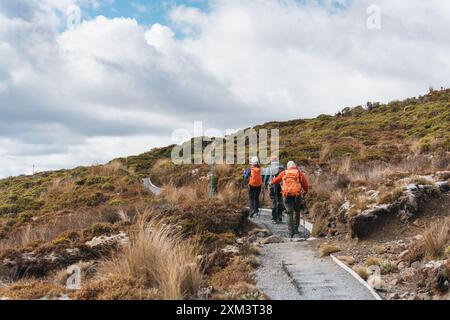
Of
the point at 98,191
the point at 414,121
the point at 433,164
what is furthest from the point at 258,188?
the point at 414,121

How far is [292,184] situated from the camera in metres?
12.9

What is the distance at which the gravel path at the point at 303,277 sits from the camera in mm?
7898

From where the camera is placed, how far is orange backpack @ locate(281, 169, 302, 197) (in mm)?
12883

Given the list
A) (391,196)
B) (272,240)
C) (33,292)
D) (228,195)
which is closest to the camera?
(33,292)

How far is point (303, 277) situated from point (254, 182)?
6.49 metres

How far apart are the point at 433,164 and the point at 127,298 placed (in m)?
12.9

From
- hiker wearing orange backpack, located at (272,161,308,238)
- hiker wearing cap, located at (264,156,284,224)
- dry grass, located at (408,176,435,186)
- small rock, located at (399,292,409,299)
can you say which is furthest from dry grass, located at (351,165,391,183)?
small rock, located at (399,292,409,299)

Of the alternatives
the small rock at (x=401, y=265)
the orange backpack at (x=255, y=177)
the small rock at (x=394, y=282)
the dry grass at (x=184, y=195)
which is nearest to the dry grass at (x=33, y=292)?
the small rock at (x=394, y=282)

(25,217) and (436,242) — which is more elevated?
(436,242)

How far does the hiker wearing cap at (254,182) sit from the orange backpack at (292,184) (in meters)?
2.25

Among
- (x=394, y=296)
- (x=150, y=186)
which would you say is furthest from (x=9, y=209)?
(x=394, y=296)

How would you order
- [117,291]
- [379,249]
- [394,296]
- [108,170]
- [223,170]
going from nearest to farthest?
[117,291] < [394,296] < [379,249] < [223,170] < [108,170]

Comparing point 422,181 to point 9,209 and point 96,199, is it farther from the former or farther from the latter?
point 9,209

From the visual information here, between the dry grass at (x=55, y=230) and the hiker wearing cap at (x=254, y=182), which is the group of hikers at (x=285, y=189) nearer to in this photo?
the hiker wearing cap at (x=254, y=182)
